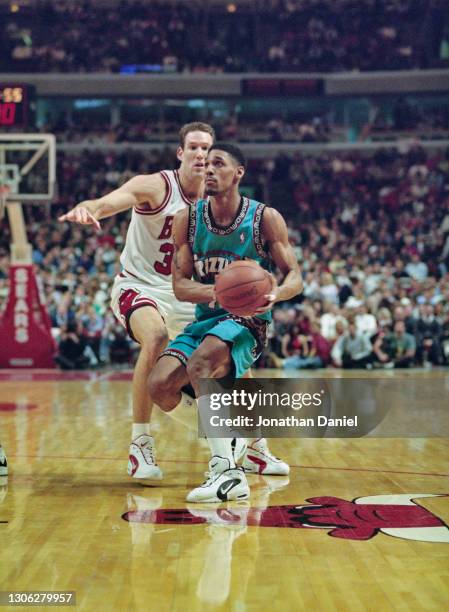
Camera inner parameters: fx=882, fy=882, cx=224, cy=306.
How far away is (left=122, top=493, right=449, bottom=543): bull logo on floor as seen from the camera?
144 inches

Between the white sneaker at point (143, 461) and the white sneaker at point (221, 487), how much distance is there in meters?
0.57

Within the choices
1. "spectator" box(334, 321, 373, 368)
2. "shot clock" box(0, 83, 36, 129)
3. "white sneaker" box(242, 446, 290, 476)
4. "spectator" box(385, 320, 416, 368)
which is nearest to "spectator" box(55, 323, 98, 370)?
"shot clock" box(0, 83, 36, 129)

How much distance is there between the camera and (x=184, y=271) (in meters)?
4.94

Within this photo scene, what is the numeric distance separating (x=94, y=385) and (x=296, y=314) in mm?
5213

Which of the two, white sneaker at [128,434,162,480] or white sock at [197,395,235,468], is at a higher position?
white sock at [197,395,235,468]

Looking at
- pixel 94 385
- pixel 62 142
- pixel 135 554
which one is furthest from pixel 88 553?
pixel 62 142

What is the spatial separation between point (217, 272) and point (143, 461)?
1.17m

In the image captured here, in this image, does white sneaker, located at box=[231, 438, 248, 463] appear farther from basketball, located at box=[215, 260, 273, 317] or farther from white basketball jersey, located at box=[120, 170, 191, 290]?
white basketball jersey, located at box=[120, 170, 191, 290]

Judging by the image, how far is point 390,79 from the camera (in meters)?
27.5

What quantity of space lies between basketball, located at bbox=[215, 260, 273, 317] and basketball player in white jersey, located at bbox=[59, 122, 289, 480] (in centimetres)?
89

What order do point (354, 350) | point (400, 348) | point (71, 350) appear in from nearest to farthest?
point (354, 350)
point (71, 350)
point (400, 348)

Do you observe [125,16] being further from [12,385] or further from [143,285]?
[143,285]

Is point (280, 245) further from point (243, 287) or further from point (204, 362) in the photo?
point (204, 362)

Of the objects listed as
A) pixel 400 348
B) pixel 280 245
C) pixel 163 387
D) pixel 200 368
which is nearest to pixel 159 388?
pixel 163 387
